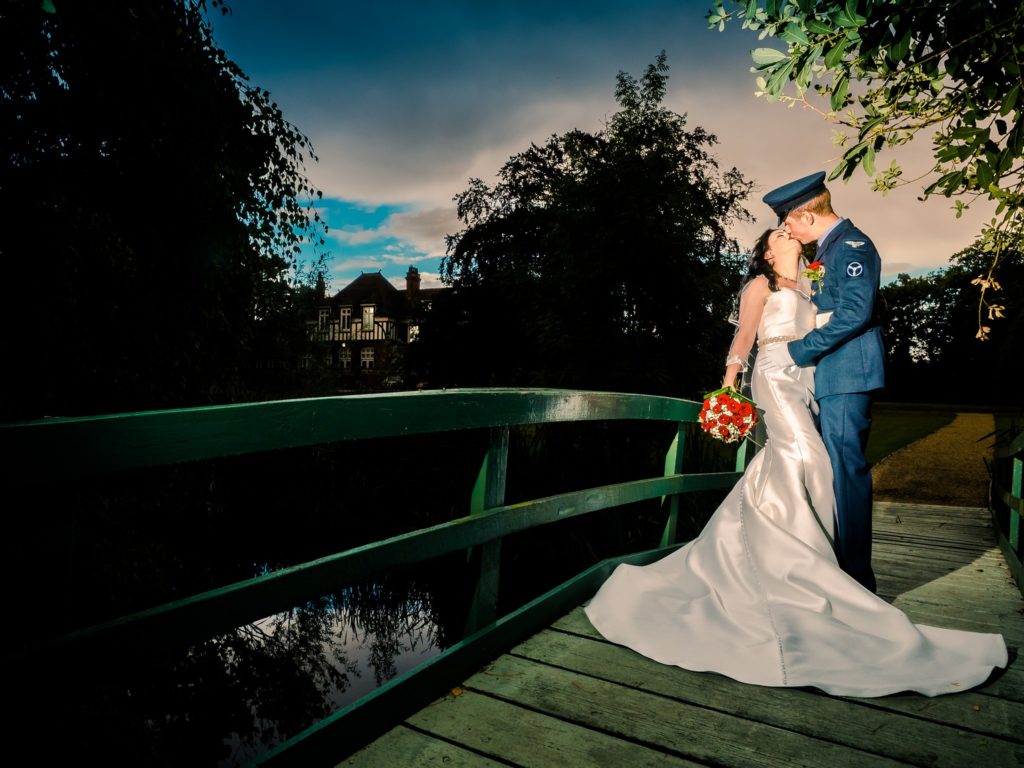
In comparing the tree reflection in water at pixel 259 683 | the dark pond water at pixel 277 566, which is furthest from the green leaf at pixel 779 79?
the tree reflection in water at pixel 259 683

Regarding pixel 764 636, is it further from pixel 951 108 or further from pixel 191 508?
pixel 191 508

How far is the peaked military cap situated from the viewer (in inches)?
128

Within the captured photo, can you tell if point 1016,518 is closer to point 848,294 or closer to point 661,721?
point 848,294

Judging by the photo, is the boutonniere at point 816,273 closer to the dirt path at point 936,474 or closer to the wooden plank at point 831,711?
the wooden plank at point 831,711

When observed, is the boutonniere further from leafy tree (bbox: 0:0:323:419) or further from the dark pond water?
leafy tree (bbox: 0:0:323:419)

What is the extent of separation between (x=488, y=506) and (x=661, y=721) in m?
0.88

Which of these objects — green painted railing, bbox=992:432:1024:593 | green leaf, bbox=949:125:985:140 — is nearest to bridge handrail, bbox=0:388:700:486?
green leaf, bbox=949:125:985:140

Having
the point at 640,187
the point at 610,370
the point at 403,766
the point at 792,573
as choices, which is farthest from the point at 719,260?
the point at 403,766

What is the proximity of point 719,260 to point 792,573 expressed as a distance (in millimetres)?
11843

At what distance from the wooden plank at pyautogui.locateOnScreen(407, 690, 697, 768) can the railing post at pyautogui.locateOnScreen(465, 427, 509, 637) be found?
1.06 ft

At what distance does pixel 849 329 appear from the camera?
304 centimetres

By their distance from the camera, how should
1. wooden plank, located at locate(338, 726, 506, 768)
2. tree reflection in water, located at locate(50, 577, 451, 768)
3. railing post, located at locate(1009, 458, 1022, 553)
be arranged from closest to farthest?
wooden plank, located at locate(338, 726, 506, 768) < railing post, located at locate(1009, 458, 1022, 553) < tree reflection in water, located at locate(50, 577, 451, 768)

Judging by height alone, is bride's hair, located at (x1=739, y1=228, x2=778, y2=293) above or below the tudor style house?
below

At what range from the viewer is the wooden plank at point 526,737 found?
182 centimetres
